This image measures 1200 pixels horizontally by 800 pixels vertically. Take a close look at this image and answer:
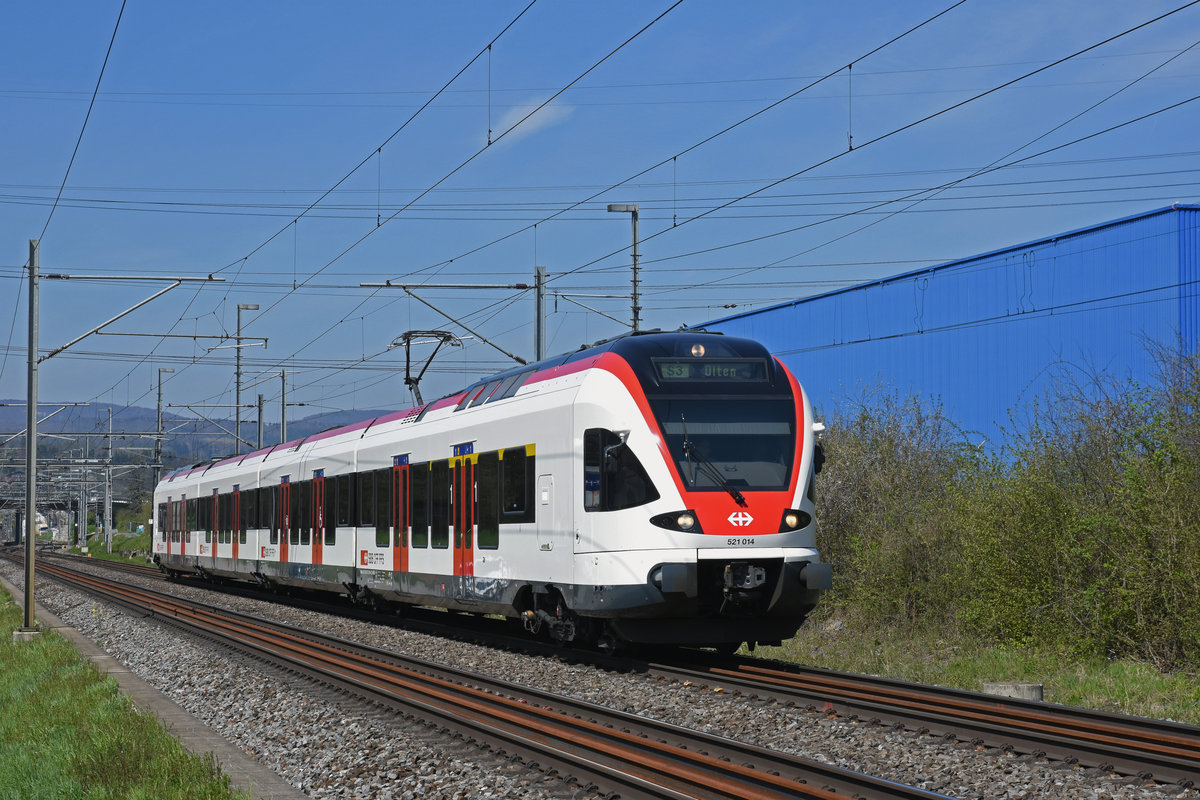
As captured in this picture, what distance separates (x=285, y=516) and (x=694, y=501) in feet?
56.9

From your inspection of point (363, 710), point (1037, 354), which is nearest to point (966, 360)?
point (1037, 354)

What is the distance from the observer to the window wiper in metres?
14.2

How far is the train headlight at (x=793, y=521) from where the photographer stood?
1433 centimetres

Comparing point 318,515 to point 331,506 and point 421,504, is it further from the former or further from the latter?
point 421,504

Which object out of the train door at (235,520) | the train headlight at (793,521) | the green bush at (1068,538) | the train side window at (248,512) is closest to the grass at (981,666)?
the green bush at (1068,538)

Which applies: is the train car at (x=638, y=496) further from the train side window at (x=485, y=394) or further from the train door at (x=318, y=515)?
the train door at (x=318, y=515)

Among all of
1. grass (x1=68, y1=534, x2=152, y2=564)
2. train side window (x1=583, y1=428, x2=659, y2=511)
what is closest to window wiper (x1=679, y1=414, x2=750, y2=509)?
train side window (x1=583, y1=428, x2=659, y2=511)

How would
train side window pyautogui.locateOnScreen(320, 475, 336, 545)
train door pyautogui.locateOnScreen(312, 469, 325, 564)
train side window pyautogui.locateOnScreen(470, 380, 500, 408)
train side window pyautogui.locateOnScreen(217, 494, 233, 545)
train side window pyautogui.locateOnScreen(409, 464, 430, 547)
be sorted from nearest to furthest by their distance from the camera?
train side window pyautogui.locateOnScreen(470, 380, 500, 408) → train side window pyautogui.locateOnScreen(409, 464, 430, 547) → train side window pyautogui.locateOnScreen(320, 475, 336, 545) → train door pyautogui.locateOnScreen(312, 469, 325, 564) → train side window pyautogui.locateOnScreen(217, 494, 233, 545)

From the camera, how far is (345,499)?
80.8 feet

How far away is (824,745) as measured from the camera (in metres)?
9.90

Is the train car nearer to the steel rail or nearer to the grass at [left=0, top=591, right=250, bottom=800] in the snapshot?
the steel rail

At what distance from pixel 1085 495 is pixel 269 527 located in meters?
20.3

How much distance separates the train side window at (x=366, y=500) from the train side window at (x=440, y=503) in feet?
11.1

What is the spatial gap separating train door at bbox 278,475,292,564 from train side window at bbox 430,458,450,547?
10.0 meters
